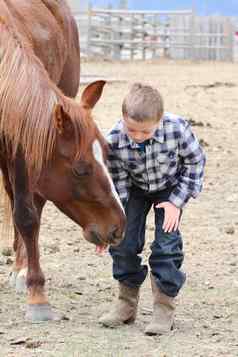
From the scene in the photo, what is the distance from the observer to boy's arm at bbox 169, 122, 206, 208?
4629 millimetres

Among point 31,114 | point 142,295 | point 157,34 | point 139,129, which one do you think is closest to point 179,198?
point 139,129

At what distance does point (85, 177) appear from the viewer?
4.60 metres

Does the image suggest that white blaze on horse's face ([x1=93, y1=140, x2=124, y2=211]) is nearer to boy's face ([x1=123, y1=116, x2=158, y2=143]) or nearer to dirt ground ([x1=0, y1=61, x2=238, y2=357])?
boy's face ([x1=123, y1=116, x2=158, y2=143])

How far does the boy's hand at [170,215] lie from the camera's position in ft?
15.2

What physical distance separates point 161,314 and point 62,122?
1.04 meters

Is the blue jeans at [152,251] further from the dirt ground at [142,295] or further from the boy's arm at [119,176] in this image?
the dirt ground at [142,295]

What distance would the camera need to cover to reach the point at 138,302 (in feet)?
17.1

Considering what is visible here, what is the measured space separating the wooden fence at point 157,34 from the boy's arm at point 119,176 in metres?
28.4

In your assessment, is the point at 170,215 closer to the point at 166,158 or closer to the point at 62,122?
the point at 166,158

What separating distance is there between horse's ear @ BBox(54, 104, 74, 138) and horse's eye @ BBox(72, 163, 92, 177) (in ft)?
0.48

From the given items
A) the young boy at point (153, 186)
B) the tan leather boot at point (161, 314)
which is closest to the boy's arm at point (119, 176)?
the young boy at point (153, 186)

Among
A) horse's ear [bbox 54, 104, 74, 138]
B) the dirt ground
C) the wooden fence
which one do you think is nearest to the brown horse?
horse's ear [bbox 54, 104, 74, 138]

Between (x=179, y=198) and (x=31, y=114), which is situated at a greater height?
(x=31, y=114)

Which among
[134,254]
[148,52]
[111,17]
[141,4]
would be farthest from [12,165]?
[141,4]
